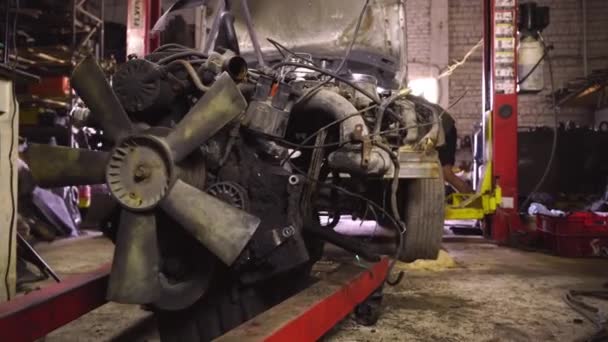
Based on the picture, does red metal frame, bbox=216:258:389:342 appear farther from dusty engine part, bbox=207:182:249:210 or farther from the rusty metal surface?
the rusty metal surface

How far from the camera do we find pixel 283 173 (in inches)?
71.6

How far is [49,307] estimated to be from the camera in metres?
1.75

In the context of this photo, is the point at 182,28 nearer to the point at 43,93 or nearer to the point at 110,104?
the point at 43,93

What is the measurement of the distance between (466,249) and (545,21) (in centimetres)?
304

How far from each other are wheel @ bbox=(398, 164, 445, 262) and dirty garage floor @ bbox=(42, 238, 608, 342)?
1.25 ft

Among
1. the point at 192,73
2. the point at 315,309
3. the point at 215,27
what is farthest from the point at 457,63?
the point at 315,309

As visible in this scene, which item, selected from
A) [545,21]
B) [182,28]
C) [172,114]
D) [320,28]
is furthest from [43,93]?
[545,21]

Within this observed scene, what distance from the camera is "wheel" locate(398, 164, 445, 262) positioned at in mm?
2486

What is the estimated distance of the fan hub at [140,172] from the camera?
151 centimetres

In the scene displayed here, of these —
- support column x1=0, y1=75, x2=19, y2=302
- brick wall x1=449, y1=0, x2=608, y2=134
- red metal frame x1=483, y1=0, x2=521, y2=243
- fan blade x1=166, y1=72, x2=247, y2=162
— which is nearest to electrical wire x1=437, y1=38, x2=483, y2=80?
brick wall x1=449, y1=0, x2=608, y2=134

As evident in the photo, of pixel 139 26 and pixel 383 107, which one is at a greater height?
pixel 139 26

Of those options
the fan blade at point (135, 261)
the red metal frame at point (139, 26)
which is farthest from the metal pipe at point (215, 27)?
the red metal frame at point (139, 26)

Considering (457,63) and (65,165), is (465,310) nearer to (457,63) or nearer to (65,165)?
(65,165)

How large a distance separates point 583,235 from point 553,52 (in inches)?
227
